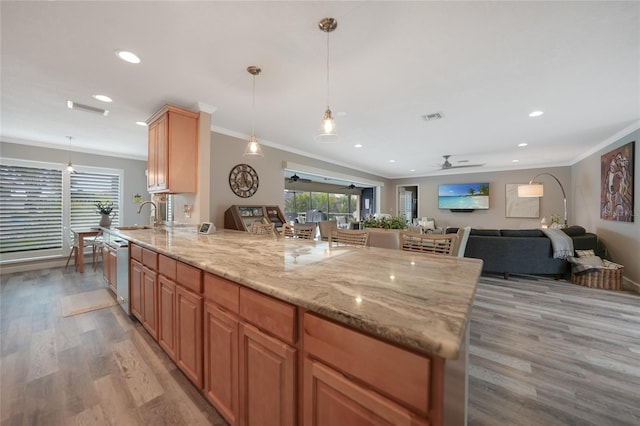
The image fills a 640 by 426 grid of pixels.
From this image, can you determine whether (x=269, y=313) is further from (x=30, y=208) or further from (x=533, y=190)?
(x=533, y=190)

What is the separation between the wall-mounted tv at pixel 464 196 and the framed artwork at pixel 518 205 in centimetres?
54

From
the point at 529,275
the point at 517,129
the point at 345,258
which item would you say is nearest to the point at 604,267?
the point at 529,275

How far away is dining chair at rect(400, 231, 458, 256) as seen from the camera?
1.97 m

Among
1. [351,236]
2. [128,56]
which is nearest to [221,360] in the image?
[351,236]

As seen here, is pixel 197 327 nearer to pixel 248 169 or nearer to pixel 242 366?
pixel 242 366

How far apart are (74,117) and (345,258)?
4.34m

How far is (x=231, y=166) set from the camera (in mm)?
4156

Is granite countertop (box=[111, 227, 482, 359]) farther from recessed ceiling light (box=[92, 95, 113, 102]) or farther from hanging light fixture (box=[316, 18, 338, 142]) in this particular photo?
recessed ceiling light (box=[92, 95, 113, 102])

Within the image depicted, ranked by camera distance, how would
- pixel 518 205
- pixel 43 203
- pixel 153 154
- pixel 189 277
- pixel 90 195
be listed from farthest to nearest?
pixel 518 205
pixel 90 195
pixel 43 203
pixel 153 154
pixel 189 277

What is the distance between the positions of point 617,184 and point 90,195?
10.0m

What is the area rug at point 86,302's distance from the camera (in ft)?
9.80

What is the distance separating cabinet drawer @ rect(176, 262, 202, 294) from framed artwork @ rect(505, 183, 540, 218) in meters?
8.99

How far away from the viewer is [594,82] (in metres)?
2.48

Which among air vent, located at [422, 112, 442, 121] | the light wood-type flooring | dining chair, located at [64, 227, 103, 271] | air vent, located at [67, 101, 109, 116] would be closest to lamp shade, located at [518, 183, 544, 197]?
the light wood-type flooring
